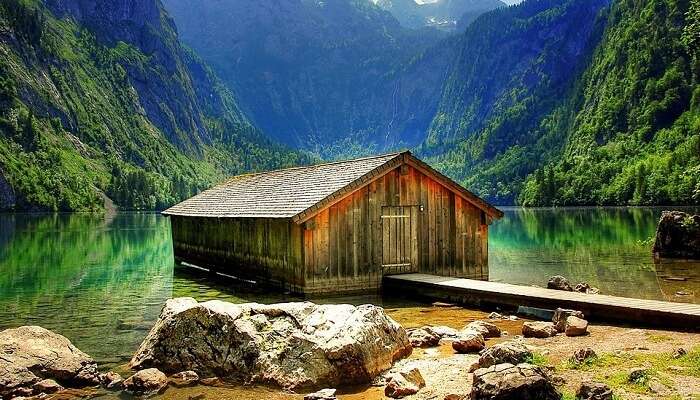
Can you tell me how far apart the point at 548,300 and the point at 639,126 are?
16143 cm

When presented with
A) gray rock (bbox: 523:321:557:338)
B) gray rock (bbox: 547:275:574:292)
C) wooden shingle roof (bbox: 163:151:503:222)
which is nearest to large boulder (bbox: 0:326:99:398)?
gray rock (bbox: 523:321:557:338)

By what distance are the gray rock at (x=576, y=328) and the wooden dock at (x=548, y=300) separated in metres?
1.69

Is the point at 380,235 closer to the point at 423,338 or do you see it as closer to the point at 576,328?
the point at 423,338

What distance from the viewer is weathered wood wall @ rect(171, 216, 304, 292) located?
24.7 m

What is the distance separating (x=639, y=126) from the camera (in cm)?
16438

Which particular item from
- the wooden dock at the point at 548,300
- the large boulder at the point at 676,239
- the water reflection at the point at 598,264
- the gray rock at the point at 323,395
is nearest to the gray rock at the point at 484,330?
the wooden dock at the point at 548,300

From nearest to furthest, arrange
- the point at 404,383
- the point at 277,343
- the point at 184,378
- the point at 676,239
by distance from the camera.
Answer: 1. the point at 404,383
2. the point at 184,378
3. the point at 277,343
4. the point at 676,239

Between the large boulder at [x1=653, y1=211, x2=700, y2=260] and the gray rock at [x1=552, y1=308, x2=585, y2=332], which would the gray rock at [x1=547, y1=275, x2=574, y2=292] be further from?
the large boulder at [x1=653, y1=211, x2=700, y2=260]

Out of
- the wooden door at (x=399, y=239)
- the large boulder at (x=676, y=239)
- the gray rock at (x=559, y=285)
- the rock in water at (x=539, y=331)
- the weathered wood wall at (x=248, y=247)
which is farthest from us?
the large boulder at (x=676, y=239)

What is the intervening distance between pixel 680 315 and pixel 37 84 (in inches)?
7764

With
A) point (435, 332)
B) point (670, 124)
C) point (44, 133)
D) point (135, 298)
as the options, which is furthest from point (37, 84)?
point (435, 332)

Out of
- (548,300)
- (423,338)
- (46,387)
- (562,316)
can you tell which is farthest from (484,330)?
(46,387)

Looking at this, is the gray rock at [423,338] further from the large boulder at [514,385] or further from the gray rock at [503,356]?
the large boulder at [514,385]

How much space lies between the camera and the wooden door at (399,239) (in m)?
25.3
